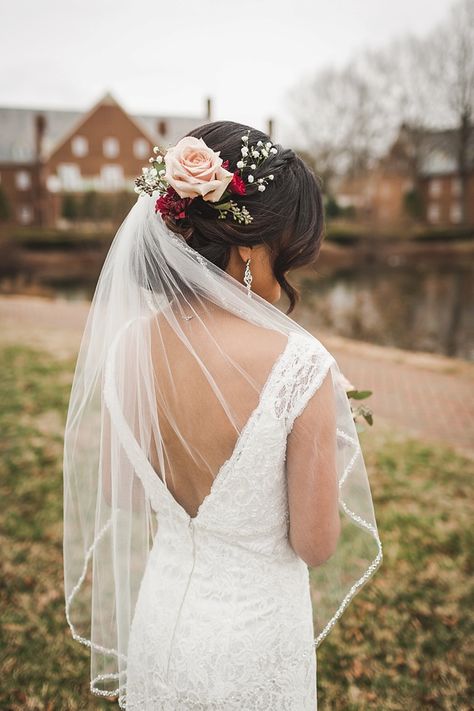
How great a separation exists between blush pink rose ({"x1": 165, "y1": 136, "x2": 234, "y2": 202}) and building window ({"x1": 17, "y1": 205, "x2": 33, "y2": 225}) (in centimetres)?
4158

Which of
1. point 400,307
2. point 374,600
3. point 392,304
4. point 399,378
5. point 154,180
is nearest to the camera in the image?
point 154,180

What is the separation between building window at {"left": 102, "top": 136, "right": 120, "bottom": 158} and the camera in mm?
38375

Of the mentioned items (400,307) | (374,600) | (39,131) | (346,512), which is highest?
(39,131)

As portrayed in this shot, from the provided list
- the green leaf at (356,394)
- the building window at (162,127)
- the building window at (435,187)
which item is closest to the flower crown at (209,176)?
the green leaf at (356,394)

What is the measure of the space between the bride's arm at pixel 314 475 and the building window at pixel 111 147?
1608 inches

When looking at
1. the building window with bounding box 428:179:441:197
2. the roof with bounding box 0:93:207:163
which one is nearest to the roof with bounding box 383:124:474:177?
the building window with bounding box 428:179:441:197

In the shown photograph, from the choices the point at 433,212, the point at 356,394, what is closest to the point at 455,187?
the point at 433,212

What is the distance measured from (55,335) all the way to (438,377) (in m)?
6.68

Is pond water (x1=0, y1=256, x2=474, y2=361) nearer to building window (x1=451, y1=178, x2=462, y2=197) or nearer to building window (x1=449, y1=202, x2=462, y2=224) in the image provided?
building window (x1=449, y1=202, x2=462, y2=224)

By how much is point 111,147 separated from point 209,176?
1607 inches

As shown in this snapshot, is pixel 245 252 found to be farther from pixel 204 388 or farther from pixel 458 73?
pixel 458 73

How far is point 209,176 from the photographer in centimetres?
132

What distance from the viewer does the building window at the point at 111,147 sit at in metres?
38.4

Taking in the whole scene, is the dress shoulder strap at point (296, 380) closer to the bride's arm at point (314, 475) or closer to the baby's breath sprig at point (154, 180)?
the bride's arm at point (314, 475)
